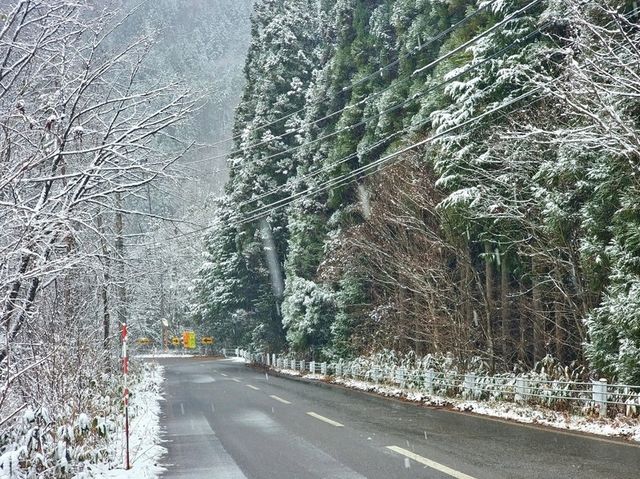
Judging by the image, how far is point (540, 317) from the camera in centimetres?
1675

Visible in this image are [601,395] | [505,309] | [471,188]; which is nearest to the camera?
[601,395]

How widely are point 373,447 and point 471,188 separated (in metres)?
9.16

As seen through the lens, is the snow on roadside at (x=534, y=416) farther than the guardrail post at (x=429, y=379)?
No

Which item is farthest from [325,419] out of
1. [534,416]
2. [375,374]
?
[375,374]

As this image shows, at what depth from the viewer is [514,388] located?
49.6 ft

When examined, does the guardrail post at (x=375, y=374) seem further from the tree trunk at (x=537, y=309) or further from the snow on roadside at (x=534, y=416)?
the tree trunk at (x=537, y=309)

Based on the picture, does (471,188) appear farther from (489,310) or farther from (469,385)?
(469,385)

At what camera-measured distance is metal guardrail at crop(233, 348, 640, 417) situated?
11.9 m

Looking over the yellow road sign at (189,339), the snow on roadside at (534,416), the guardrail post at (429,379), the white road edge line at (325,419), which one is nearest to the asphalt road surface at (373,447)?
the white road edge line at (325,419)

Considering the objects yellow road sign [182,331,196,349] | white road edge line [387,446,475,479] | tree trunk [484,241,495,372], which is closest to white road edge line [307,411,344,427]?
white road edge line [387,446,475,479]

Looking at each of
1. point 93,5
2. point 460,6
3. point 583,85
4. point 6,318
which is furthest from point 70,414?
point 460,6

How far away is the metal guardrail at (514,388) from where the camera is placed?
1185 cm

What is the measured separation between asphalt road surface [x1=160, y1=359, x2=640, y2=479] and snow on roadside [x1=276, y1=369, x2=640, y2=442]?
2.10ft

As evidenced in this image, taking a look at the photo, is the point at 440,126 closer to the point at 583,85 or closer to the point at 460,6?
the point at 583,85
